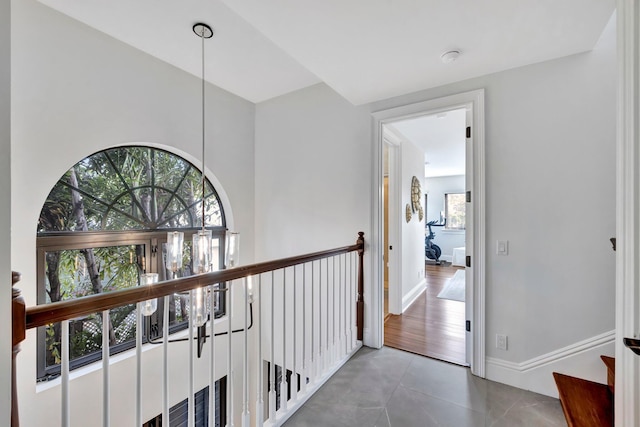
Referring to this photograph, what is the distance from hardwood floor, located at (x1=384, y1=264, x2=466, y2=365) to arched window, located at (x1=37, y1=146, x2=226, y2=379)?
90.9 inches

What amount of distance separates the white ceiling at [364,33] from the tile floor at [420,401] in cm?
240

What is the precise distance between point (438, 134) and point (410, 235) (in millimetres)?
1530

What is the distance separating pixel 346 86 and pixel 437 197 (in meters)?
6.56

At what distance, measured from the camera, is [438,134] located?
12.9 ft

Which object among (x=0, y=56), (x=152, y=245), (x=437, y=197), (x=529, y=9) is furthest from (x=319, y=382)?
(x=437, y=197)

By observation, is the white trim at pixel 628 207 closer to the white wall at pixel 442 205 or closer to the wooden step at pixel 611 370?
the wooden step at pixel 611 370

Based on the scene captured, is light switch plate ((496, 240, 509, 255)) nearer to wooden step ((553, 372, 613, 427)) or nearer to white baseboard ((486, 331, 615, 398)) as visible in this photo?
white baseboard ((486, 331, 615, 398))

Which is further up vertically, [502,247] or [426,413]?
[502,247]

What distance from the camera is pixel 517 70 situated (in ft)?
6.73

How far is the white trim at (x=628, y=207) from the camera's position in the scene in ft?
3.01

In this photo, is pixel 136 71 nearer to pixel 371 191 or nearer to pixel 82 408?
pixel 371 191

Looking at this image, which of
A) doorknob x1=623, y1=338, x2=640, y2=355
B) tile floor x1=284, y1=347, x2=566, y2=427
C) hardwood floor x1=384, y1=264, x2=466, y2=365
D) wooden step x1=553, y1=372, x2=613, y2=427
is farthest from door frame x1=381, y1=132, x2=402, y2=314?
doorknob x1=623, y1=338, x2=640, y2=355

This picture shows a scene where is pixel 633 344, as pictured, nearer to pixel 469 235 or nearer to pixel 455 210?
pixel 469 235

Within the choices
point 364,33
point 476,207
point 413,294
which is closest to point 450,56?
point 364,33
